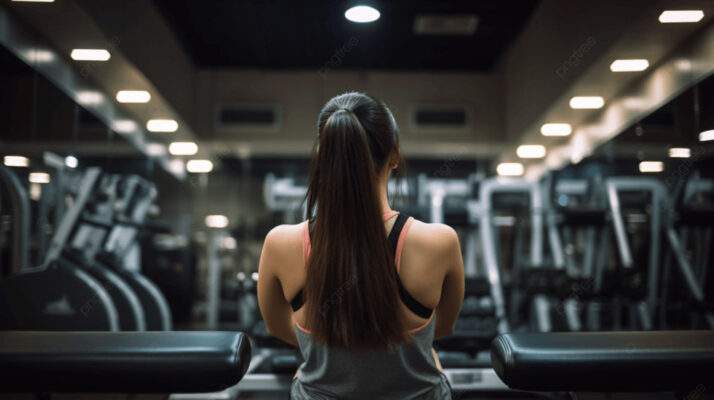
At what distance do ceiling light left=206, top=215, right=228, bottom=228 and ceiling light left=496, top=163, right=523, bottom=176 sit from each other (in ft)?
10.3

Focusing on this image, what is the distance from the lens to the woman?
3.59ft

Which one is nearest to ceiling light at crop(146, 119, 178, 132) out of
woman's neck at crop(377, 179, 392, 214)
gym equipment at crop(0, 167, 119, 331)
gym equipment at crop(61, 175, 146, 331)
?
gym equipment at crop(61, 175, 146, 331)

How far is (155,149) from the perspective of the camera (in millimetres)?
6344

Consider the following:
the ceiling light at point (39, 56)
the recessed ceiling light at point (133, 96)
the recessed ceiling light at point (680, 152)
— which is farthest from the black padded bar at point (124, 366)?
the recessed ceiling light at point (133, 96)

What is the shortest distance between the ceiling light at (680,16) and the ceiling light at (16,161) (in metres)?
3.49

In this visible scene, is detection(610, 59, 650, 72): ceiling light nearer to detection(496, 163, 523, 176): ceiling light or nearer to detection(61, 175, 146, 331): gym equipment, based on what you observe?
→ detection(496, 163, 523, 176): ceiling light

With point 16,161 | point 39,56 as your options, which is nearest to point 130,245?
point 39,56

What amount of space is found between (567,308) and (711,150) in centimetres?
211

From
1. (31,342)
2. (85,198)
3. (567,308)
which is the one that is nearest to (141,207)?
(85,198)

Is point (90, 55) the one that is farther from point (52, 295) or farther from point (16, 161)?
point (52, 295)

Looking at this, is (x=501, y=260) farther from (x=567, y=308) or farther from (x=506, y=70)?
(x=506, y=70)

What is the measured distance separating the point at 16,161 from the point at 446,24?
3499 mm

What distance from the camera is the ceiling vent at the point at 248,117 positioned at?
658 centimetres

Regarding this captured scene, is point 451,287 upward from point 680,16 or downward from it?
downward
